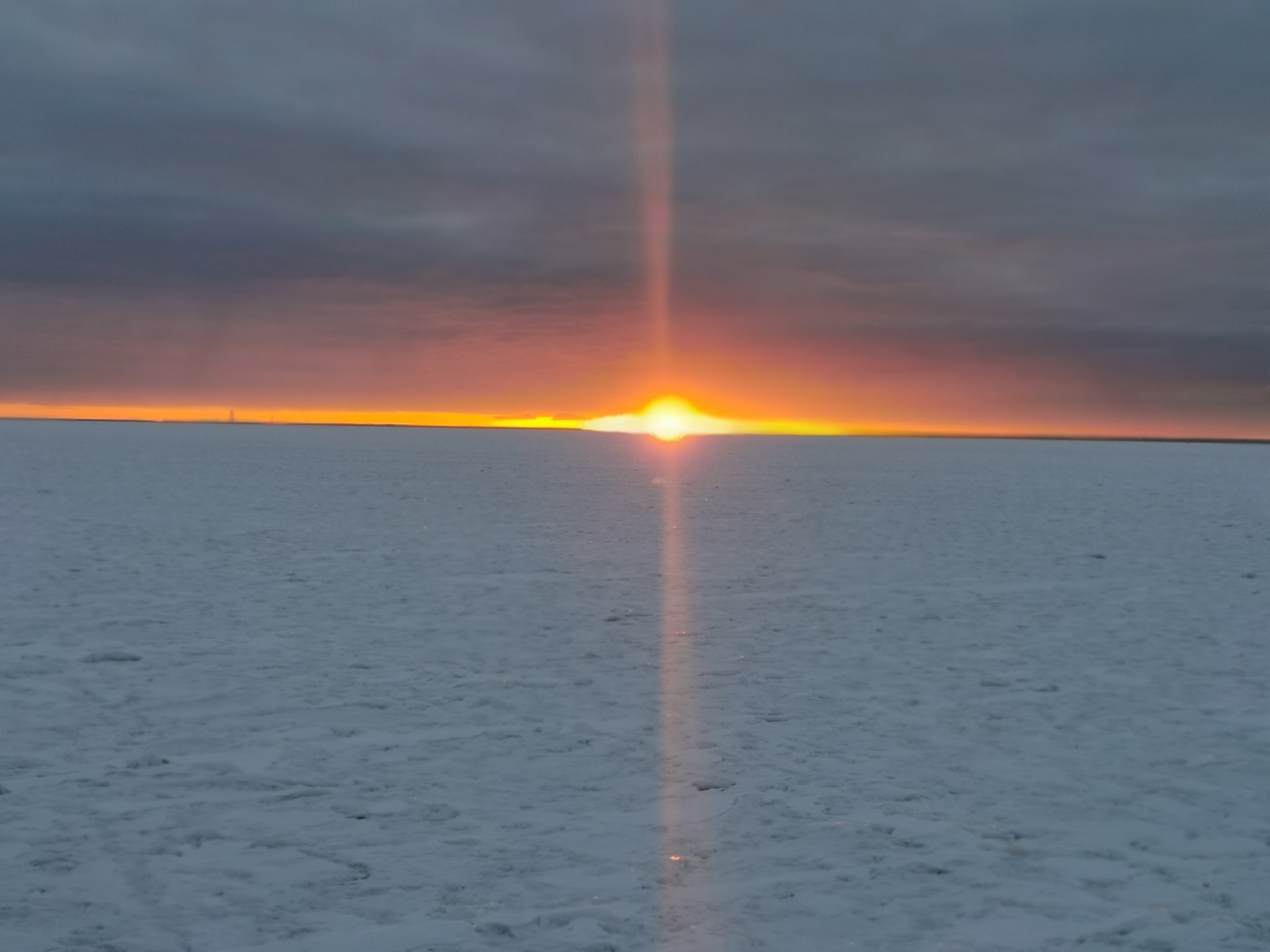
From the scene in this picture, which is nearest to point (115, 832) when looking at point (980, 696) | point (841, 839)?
point (841, 839)

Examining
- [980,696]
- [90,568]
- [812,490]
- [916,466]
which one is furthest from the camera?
[916,466]

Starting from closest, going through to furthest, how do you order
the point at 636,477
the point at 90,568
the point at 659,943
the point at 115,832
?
the point at 659,943 < the point at 115,832 < the point at 90,568 < the point at 636,477

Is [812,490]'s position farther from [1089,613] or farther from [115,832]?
[115,832]

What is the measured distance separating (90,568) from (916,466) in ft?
155

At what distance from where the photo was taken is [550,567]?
46.9 feet

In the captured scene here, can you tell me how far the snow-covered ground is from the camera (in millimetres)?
4402

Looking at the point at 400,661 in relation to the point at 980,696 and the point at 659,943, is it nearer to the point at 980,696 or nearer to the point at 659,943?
the point at 980,696

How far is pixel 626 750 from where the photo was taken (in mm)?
6574

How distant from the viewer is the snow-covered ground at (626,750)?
4.40 meters

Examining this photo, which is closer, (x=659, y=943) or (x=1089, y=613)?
(x=659, y=943)

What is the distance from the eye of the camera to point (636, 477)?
124 ft

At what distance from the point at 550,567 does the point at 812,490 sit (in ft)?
60.9

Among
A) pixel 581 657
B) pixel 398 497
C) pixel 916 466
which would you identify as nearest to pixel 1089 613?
pixel 581 657

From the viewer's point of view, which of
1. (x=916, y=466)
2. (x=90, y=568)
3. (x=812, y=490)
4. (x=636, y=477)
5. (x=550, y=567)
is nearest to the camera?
(x=90, y=568)
